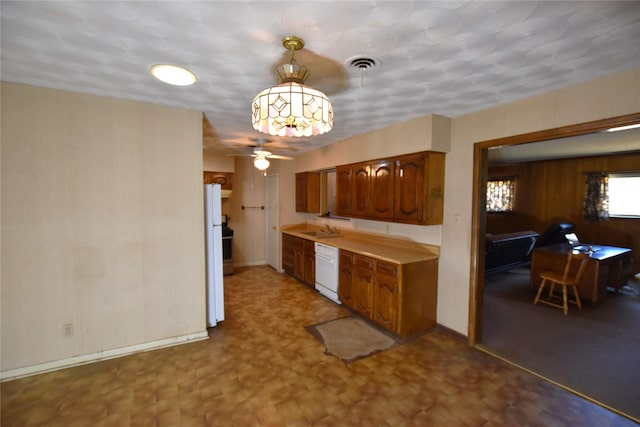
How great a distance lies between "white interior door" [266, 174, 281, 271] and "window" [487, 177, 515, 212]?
19.7ft

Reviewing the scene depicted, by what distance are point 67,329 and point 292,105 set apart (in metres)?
2.92

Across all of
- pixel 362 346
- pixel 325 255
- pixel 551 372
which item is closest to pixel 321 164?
pixel 325 255

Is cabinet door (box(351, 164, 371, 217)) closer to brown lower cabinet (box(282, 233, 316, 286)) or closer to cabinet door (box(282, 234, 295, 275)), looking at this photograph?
brown lower cabinet (box(282, 233, 316, 286))

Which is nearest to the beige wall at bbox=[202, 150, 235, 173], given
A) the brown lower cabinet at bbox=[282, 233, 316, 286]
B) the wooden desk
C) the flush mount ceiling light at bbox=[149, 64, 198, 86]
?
the brown lower cabinet at bbox=[282, 233, 316, 286]

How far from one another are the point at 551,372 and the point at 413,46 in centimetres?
295

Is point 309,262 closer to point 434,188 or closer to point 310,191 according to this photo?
point 310,191

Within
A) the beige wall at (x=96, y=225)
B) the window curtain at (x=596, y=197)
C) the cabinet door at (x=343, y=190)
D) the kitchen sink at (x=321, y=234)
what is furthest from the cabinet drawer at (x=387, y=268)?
the window curtain at (x=596, y=197)

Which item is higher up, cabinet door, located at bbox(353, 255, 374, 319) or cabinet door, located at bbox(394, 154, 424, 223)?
cabinet door, located at bbox(394, 154, 424, 223)

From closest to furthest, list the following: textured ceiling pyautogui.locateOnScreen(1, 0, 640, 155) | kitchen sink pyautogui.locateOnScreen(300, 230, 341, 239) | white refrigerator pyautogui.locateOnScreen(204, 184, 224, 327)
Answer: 1. textured ceiling pyautogui.locateOnScreen(1, 0, 640, 155)
2. white refrigerator pyautogui.locateOnScreen(204, 184, 224, 327)
3. kitchen sink pyautogui.locateOnScreen(300, 230, 341, 239)

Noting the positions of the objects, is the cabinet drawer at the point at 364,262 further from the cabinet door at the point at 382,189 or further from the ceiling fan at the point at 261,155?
the ceiling fan at the point at 261,155

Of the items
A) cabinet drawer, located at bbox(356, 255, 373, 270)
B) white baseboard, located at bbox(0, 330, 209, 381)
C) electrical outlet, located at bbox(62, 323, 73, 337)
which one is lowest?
white baseboard, located at bbox(0, 330, 209, 381)

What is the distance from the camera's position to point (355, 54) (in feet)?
5.65

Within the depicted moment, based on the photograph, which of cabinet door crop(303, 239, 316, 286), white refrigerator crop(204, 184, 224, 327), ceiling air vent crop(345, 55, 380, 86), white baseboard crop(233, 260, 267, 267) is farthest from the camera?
white baseboard crop(233, 260, 267, 267)

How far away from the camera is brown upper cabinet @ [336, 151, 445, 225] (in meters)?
3.06
